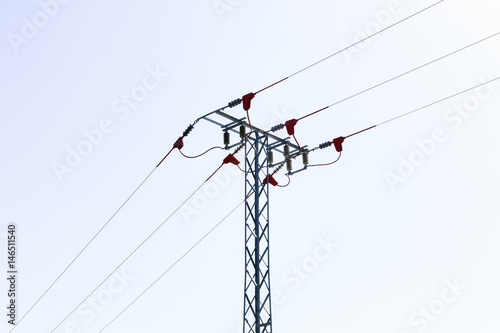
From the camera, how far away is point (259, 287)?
434 inches

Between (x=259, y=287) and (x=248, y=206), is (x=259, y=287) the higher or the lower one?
the lower one

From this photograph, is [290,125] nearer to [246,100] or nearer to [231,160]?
[246,100]

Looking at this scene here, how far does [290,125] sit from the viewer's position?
1214cm

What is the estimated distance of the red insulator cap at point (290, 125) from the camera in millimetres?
12066

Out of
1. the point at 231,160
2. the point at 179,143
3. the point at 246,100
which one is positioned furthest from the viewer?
the point at 179,143

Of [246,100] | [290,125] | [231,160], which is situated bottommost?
[231,160]

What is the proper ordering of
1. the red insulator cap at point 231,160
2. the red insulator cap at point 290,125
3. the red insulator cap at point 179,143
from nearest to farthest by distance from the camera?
the red insulator cap at point 290,125, the red insulator cap at point 231,160, the red insulator cap at point 179,143

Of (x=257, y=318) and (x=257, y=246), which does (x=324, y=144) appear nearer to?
(x=257, y=246)

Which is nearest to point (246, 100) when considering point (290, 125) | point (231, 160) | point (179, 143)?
point (290, 125)

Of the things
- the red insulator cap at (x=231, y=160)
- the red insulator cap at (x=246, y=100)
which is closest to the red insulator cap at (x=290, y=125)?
the red insulator cap at (x=246, y=100)

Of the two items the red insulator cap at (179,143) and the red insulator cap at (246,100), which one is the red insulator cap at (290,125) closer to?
the red insulator cap at (246,100)

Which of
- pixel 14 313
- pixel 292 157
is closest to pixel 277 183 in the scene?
pixel 292 157

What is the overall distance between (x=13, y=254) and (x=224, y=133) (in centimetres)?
954

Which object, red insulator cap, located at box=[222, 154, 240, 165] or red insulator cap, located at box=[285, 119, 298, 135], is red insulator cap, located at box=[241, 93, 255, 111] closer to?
red insulator cap, located at box=[285, 119, 298, 135]
